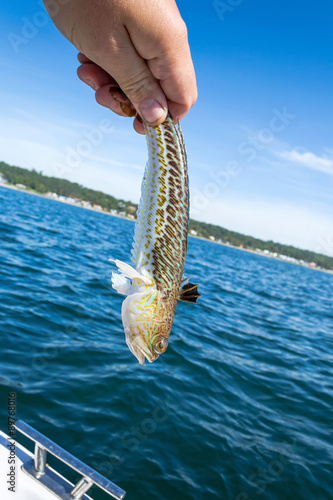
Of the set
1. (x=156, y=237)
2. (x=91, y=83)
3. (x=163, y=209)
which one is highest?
(x=91, y=83)

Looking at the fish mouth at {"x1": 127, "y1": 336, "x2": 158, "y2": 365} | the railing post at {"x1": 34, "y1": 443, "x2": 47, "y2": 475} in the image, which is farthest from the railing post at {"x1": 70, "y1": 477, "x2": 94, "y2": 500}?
the fish mouth at {"x1": 127, "y1": 336, "x2": 158, "y2": 365}

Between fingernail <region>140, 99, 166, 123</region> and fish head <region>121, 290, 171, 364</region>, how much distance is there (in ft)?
4.81

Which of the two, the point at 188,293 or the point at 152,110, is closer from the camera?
the point at 152,110

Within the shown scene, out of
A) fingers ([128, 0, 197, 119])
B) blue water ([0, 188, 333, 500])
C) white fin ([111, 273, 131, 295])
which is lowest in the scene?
blue water ([0, 188, 333, 500])

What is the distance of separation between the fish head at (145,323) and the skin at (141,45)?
4.98 feet

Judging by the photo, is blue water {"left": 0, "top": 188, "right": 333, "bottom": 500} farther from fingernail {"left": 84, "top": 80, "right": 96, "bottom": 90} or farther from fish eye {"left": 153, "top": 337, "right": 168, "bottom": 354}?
fingernail {"left": 84, "top": 80, "right": 96, "bottom": 90}

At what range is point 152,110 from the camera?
2.85 m

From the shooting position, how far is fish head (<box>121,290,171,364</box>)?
3.07 meters

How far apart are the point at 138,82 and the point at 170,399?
946 centimetres

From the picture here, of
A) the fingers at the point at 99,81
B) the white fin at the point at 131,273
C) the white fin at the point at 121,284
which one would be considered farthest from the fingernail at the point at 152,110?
the white fin at the point at 121,284

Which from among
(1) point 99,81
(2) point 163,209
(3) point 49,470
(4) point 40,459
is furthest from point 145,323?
(3) point 49,470

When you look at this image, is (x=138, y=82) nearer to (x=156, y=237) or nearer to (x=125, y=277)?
(x=156, y=237)

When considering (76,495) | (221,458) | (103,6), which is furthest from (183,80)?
(221,458)

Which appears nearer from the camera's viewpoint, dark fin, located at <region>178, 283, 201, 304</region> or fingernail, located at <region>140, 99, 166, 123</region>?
fingernail, located at <region>140, 99, 166, 123</region>
